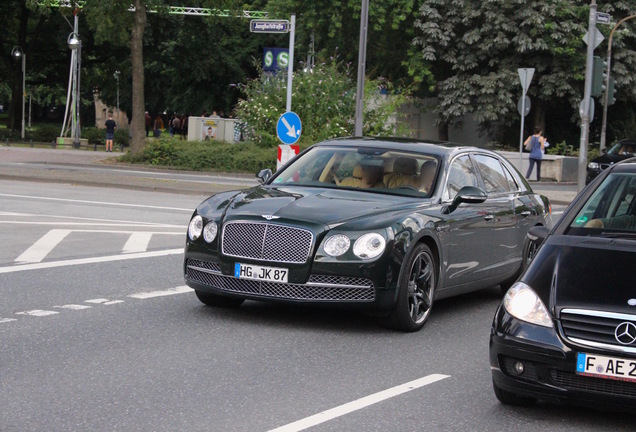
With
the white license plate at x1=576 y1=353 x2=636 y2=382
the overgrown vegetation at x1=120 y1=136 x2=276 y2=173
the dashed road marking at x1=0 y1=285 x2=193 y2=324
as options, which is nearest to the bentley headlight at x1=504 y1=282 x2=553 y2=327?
the white license plate at x1=576 y1=353 x2=636 y2=382

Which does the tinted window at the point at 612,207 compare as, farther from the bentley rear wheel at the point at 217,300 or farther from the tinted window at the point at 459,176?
the bentley rear wheel at the point at 217,300

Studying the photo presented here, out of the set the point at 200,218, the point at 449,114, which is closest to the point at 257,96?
the point at 449,114

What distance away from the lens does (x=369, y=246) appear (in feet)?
28.3

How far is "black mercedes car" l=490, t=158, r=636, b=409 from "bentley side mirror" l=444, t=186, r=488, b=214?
117 inches

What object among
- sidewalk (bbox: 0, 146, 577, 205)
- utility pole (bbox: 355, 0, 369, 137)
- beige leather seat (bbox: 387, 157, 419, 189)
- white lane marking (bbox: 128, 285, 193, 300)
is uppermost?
utility pole (bbox: 355, 0, 369, 137)

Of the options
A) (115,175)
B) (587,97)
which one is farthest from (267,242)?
(587,97)

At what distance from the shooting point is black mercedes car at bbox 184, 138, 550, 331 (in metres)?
8.62

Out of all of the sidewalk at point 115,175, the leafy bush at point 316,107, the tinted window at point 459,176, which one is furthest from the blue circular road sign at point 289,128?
the tinted window at point 459,176

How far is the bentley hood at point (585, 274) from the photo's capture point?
5992 millimetres

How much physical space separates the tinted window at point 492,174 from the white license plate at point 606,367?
4.96 metres

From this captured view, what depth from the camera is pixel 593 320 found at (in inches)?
234

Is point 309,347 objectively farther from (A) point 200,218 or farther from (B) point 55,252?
(B) point 55,252

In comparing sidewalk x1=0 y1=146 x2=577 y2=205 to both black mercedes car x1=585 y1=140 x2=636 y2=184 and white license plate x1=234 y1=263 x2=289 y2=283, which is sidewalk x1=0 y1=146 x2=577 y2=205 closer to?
black mercedes car x1=585 y1=140 x2=636 y2=184

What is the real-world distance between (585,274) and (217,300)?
13.6 ft
